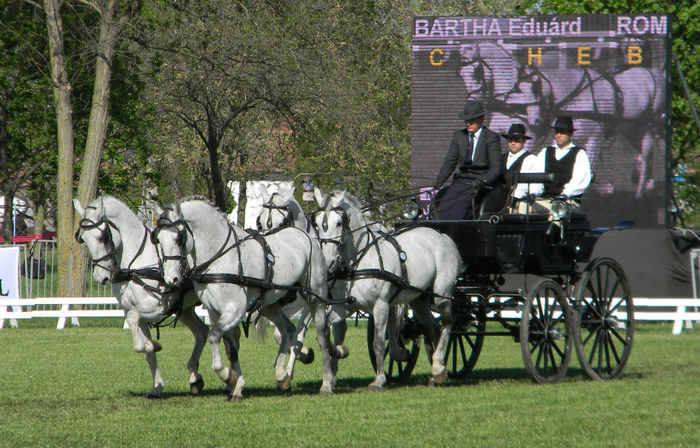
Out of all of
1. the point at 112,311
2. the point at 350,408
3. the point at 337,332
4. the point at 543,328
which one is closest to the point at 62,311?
the point at 112,311

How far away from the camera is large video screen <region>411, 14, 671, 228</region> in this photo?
1866cm

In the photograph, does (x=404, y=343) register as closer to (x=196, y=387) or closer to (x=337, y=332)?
(x=337, y=332)

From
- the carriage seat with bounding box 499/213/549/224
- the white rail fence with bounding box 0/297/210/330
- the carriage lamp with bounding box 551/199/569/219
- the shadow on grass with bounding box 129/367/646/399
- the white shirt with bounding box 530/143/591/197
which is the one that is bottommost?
the white rail fence with bounding box 0/297/210/330

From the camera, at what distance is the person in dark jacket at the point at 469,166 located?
37.8 ft

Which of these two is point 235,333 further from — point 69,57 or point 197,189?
point 197,189

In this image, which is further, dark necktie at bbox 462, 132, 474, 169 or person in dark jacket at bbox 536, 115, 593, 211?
dark necktie at bbox 462, 132, 474, 169

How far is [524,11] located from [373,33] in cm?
468

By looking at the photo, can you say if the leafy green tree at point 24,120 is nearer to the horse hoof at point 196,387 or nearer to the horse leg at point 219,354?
the horse hoof at point 196,387

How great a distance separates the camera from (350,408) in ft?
31.1

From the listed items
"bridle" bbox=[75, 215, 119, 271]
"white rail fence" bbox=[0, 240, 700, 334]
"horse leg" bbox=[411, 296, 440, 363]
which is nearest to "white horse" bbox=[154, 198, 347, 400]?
"bridle" bbox=[75, 215, 119, 271]

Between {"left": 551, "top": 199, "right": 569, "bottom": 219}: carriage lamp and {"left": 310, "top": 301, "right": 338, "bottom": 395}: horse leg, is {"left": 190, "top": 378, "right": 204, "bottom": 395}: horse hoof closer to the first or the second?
{"left": 310, "top": 301, "right": 338, "bottom": 395}: horse leg

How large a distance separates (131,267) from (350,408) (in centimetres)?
266

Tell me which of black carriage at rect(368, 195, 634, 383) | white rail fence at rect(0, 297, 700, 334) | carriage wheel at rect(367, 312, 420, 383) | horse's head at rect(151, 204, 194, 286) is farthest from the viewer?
white rail fence at rect(0, 297, 700, 334)

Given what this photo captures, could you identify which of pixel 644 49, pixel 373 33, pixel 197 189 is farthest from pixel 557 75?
pixel 197 189
